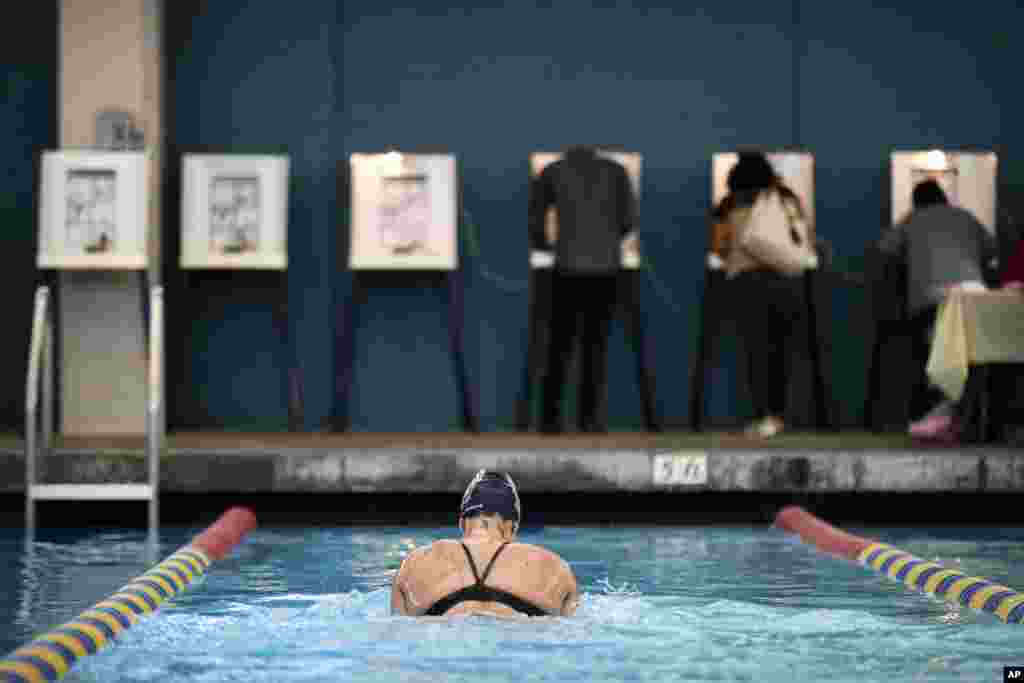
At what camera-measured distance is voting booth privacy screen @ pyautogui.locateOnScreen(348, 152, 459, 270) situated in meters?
13.1

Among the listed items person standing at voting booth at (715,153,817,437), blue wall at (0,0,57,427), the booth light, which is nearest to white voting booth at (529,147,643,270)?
person standing at voting booth at (715,153,817,437)

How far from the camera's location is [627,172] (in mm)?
12859

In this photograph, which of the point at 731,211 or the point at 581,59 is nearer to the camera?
the point at 731,211

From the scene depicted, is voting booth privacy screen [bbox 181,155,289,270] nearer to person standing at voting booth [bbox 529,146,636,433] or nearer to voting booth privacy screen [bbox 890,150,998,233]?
person standing at voting booth [bbox 529,146,636,433]

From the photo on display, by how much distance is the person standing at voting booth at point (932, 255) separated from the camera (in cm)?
1202

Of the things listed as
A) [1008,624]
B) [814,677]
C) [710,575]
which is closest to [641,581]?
[710,575]

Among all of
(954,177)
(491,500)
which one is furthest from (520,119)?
(491,500)

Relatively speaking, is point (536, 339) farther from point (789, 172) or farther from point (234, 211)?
point (234, 211)

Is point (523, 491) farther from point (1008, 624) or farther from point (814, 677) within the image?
point (814, 677)

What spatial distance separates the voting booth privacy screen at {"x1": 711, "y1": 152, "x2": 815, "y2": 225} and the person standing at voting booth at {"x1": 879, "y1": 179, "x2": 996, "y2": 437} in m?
0.78

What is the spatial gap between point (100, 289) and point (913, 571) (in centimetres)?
615

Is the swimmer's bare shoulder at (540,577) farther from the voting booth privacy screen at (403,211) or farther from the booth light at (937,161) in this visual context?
the booth light at (937,161)

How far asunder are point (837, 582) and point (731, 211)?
476 centimetres

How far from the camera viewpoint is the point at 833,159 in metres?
14.0
